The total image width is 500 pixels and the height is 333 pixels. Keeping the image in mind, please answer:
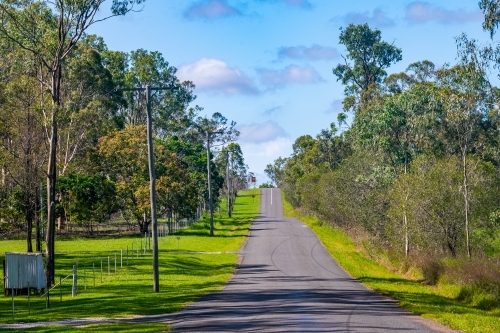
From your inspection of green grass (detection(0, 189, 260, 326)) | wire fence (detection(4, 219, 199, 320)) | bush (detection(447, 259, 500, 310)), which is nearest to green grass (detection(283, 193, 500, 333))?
bush (detection(447, 259, 500, 310))

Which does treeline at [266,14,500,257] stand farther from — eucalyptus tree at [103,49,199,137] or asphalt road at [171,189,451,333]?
eucalyptus tree at [103,49,199,137]

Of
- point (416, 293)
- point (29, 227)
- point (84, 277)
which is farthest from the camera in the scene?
point (29, 227)

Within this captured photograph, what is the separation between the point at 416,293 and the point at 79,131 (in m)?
45.8

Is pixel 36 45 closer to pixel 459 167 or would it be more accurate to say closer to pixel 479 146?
pixel 459 167

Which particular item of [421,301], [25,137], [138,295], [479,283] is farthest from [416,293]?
[25,137]

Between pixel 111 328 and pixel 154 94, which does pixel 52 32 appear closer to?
pixel 111 328

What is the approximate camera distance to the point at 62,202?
2539 inches

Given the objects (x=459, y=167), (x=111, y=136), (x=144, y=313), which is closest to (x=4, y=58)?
(x=111, y=136)

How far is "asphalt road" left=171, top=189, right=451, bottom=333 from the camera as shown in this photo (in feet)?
64.6

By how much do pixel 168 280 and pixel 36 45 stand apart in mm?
13085

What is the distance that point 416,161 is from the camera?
5153cm

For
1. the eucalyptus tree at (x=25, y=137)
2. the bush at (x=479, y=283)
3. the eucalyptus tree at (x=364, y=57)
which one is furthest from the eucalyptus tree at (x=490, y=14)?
the eucalyptus tree at (x=364, y=57)

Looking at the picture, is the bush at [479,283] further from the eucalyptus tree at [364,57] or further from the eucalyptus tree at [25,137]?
the eucalyptus tree at [364,57]

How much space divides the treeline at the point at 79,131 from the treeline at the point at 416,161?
46.0ft
